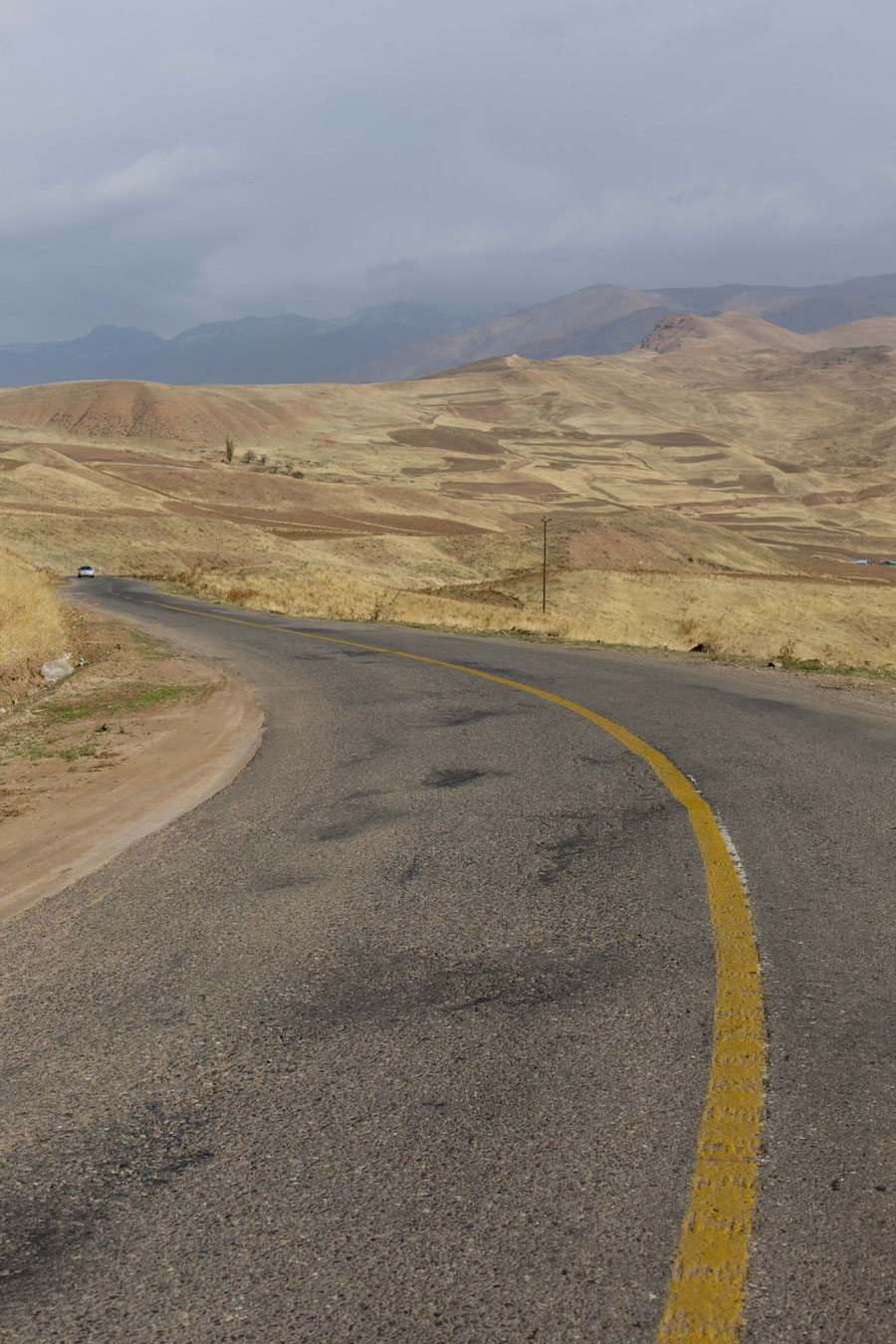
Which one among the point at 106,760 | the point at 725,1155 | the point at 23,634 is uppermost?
the point at 23,634

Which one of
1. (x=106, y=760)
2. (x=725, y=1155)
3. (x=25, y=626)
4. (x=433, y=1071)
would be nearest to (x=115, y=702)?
(x=106, y=760)

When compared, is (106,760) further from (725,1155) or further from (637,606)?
(637,606)

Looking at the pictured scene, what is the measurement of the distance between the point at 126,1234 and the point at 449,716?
7888mm

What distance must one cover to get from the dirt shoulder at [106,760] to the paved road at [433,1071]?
1.66 ft

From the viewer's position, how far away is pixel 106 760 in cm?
928

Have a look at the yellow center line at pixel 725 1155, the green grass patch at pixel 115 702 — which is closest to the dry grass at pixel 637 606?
the green grass patch at pixel 115 702

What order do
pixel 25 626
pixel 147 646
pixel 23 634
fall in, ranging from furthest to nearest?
pixel 147 646 → pixel 25 626 → pixel 23 634

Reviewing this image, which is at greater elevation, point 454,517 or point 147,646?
point 454,517

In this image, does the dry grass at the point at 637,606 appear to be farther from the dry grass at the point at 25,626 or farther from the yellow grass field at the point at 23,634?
the yellow grass field at the point at 23,634

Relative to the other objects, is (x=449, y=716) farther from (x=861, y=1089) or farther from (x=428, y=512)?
(x=428, y=512)

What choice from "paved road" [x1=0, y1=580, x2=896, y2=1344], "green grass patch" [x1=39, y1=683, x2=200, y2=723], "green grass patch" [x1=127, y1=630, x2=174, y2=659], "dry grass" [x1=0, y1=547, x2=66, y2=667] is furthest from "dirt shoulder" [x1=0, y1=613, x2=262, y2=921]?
"green grass patch" [x1=127, y1=630, x2=174, y2=659]

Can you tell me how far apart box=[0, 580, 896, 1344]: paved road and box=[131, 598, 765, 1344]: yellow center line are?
41 millimetres

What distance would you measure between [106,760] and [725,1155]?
7.63 metres

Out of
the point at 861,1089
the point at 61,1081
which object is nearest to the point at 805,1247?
the point at 861,1089
